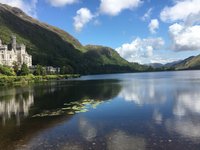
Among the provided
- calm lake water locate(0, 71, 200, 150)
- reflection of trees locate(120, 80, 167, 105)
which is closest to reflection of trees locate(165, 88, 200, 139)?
calm lake water locate(0, 71, 200, 150)

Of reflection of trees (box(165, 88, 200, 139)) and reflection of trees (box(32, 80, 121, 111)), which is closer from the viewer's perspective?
reflection of trees (box(165, 88, 200, 139))

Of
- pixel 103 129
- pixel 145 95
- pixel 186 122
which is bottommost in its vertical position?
pixel 103 129

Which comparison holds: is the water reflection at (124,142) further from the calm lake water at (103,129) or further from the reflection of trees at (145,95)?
the reflection of trees at (145,95)

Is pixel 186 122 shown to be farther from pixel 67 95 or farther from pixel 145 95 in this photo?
pixel 67 95

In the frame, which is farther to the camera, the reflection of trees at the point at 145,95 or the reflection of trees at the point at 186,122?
the reflection of trees at the point at 145,95

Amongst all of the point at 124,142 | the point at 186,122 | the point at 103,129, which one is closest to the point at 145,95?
the point at 186,122

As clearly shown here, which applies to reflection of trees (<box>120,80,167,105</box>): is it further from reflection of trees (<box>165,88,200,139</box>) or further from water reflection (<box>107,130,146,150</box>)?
water reflection (<box>107,130,146,150</box>)

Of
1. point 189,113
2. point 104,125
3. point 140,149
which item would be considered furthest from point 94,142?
point 189,113

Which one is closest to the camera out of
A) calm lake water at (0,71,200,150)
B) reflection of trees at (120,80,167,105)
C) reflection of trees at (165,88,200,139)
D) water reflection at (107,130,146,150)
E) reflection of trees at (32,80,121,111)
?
water reflection at (107,130,146,150)

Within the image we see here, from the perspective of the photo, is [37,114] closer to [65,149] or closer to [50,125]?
[50,125]

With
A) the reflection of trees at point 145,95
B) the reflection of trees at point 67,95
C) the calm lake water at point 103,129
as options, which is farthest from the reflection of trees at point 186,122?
the reflection of trees at point 67,95

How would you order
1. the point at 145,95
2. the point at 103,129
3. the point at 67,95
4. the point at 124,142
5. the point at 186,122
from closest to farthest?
the point at 124,142, the point at 103,129, the point at 186,122, the point at 145,95, the point at 67,95

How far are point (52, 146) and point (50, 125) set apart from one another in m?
10.1

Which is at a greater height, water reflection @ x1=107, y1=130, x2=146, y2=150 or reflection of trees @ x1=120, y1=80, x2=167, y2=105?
reflection of trees @ x1=120, y1=80, x2=167, y2=105
